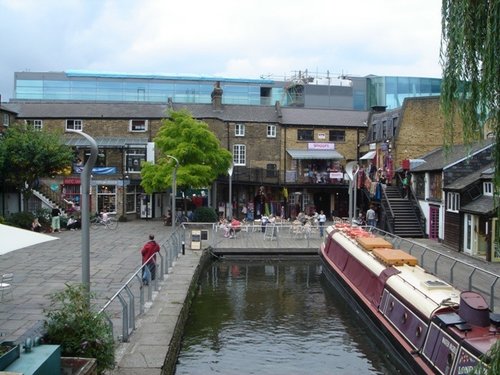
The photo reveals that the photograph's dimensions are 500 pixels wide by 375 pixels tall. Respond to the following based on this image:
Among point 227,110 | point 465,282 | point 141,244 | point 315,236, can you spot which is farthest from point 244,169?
point 465,282

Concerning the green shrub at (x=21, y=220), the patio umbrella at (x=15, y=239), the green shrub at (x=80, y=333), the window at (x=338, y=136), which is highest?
the window at (x=338, y=136)

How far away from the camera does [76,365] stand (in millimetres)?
7379

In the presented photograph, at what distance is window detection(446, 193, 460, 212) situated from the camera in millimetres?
24031

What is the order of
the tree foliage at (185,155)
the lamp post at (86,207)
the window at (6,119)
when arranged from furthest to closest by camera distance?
the window at (6,119), the tree foliage at (185,155), the lamp post at (86,207)

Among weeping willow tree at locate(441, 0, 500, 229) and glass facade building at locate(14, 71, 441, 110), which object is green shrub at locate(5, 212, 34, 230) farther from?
glass facade building at locate(14, 71, 441, 110)

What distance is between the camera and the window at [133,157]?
121ft

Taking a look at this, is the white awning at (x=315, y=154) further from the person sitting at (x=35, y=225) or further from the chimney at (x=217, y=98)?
the person sitting at (x=35, y=225)

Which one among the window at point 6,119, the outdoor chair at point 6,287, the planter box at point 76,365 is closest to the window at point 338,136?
the window at point 6,119

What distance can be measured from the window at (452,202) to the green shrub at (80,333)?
63.1 ft

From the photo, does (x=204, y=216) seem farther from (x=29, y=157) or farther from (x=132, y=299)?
(x=132, y=299)

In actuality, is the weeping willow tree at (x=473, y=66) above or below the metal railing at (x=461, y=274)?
above

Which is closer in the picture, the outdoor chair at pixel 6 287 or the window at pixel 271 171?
the outdoor chair at pixel 6 287

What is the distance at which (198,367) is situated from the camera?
11000mm

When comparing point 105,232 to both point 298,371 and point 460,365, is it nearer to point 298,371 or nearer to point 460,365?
point 298,371
